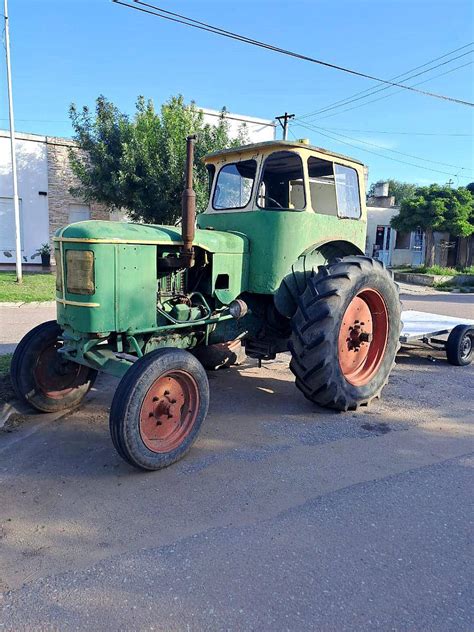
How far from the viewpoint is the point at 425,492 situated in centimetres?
343

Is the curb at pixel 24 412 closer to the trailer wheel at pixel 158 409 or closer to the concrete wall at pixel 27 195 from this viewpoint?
the trailer wheel at pixel 158 409

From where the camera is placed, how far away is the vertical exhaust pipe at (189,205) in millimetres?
3744

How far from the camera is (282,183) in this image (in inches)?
218

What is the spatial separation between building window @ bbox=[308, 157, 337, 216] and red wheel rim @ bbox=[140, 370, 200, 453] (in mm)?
2459

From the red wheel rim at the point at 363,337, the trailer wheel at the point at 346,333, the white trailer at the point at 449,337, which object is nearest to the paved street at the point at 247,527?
the trailer wheel at the point at 346,333

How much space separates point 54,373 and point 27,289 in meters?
9.40

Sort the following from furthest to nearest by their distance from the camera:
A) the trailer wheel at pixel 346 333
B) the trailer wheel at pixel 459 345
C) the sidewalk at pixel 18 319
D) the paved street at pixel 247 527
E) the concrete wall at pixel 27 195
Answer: the concrete wall at pixel 27 195
the sidewalk at pixel 18 319
the trailer wheel at pixel 459 345
the trailer wheel at pixel 346 333
the paved street at pixel 247 527

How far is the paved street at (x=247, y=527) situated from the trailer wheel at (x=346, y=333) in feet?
1.16

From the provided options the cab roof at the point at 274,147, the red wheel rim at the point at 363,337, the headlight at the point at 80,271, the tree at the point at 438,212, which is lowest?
the red wheel rim at the point at 363,337

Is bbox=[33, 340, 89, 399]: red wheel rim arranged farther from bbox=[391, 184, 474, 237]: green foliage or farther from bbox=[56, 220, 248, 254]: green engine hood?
bbox=[391, 184, 474, 237]: green foliage

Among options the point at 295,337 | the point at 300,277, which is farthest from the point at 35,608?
the point at 300,277

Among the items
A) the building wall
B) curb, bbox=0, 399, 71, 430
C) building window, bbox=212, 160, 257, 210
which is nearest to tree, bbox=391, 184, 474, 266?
the building wall

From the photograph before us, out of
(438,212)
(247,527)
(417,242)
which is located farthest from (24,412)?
(417,242)

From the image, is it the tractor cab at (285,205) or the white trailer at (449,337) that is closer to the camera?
the tractor cab at (285,205)
